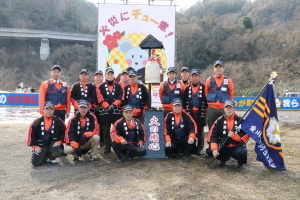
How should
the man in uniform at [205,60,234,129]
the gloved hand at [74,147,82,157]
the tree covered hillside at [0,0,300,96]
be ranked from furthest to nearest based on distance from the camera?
the tree covered hillside at [0,0,300,96]
the man in uniform at [205,60,234,129]
the gloved hand at [74,147,82,157]

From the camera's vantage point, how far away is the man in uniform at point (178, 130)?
575 cm

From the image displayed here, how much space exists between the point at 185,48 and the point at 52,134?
29391mm

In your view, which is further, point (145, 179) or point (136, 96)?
point (136, 96)

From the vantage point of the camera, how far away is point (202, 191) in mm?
3936

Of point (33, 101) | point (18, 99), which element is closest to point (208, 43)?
point (33, 101)

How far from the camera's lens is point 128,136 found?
5.70 m

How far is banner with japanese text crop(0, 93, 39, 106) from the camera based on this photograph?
58.2 feet

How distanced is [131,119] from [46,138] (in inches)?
63.5

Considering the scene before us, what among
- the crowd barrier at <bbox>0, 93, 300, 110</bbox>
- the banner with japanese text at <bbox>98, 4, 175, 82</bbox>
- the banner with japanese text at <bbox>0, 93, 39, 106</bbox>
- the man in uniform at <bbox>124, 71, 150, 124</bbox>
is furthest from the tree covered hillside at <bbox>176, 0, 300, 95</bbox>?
the man in uniform at <bbox>124, 71, 150, 124</bbox>

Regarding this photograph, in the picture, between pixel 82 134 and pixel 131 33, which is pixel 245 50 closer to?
pixel 131 33

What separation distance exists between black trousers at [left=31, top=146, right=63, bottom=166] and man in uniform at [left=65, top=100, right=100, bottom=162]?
156mm

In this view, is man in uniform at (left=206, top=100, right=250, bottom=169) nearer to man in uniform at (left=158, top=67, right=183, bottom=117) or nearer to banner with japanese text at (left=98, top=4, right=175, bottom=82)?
man in uniform at (left=158, top=67, right=183, bottom=117)

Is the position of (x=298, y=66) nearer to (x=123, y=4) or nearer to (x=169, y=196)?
(x=123, y=4)

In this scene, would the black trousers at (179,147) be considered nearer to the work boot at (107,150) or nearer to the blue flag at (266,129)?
the blue flag at (266,129)
